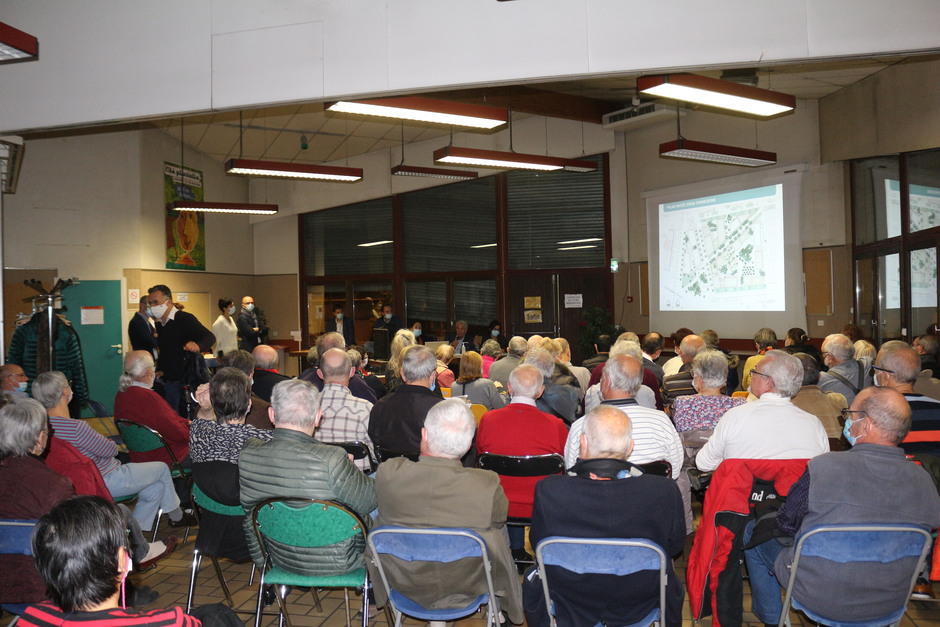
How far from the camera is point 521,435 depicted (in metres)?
3.75

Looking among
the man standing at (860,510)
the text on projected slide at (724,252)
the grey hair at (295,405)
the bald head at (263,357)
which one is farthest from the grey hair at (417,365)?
the text on projected slide at (724,252)

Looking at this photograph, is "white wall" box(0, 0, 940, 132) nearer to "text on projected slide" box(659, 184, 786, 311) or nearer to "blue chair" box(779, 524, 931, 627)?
"blue chair" box(779, 524, 931, 627)

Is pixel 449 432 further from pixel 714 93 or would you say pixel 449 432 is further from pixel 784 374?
pixel 714 93

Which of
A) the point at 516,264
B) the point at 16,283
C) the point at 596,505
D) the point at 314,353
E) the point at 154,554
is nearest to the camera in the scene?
the point at 596,505

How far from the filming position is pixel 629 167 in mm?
11688

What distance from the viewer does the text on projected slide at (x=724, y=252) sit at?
9.14m

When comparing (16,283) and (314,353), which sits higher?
(16,283)

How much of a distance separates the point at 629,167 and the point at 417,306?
16.0 feet

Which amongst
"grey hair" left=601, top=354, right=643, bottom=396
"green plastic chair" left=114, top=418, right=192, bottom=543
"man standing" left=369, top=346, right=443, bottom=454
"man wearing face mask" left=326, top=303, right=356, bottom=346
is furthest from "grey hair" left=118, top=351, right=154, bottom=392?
"man wearing face mask" left=326, top=303, right=356, bottom=346

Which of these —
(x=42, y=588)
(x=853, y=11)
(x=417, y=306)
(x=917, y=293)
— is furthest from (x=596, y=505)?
(x=417, y=306)


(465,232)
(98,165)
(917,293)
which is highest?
(98,165)

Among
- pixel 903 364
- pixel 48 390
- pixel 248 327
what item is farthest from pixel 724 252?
pixel 48 390

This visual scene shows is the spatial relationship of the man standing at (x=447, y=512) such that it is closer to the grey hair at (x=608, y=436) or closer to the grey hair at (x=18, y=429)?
the grey hair at (x=608, y=436)

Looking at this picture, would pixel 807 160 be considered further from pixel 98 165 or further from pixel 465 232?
pixel 98 165
